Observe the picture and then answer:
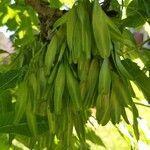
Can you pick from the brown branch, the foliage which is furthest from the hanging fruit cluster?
the brown branch

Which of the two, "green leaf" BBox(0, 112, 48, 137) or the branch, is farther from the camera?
the branch

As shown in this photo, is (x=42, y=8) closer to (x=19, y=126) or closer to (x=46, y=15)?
(x=46, y=15)

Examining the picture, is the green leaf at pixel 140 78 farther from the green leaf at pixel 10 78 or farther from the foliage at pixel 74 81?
the green leaf at pixel 10 78

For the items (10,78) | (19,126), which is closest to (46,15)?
(10,78)

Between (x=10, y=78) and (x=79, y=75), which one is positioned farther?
(x=10, y=78)

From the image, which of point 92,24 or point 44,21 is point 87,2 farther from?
point 44,21

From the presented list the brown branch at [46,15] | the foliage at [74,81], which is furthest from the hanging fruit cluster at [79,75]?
the brown branch at [46,15]

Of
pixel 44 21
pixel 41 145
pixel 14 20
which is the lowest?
pixel 41 145

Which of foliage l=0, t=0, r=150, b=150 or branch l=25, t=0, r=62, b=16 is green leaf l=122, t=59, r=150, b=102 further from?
branch l=25, t=0, r=62, b=16

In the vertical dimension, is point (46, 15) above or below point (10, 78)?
above

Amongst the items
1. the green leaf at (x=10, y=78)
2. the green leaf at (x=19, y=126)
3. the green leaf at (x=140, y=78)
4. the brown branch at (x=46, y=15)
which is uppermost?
the brown branch at (x=46, y=15)

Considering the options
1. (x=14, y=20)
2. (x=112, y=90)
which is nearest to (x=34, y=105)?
(x=112, y=90)
